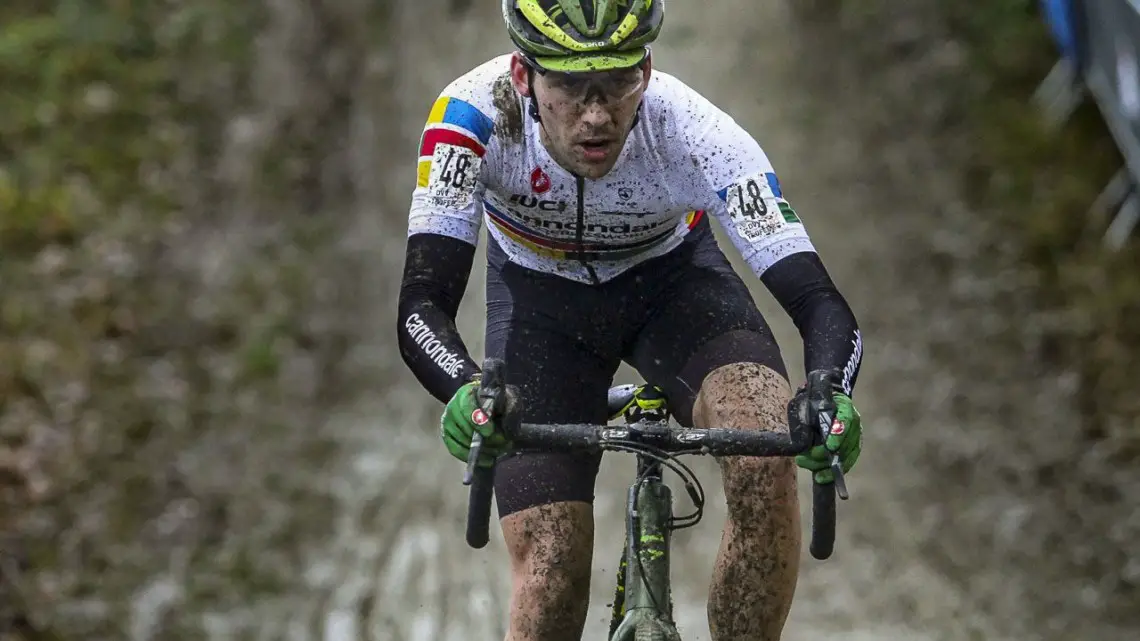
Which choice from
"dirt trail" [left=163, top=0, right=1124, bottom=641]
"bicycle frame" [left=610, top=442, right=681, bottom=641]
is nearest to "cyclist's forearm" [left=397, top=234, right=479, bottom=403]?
"bicycle frame" [left=610, top=442, right=681, bottom=641]

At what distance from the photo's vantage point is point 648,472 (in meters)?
4.56

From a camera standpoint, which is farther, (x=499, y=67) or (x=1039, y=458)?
(x=1039, y=458)

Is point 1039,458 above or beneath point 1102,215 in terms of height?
beneath

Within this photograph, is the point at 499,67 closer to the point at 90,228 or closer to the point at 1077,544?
the point at 1077,544

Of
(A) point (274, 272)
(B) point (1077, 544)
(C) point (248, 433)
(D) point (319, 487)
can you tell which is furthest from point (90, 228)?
(B) point (1077, 544)

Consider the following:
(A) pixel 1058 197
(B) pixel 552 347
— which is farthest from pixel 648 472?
(A) pixel 1058 197

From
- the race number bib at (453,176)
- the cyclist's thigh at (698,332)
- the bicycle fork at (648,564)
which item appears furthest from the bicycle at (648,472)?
the race number bib at (453,176)

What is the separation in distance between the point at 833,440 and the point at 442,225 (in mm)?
1696

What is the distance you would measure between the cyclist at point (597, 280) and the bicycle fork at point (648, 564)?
315mm

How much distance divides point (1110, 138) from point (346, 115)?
7.03 metres

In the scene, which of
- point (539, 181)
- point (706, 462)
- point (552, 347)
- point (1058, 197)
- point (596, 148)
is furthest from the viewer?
point (1058, 197)

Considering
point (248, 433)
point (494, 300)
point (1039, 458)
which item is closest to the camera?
point (494, 300)

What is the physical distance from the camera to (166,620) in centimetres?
905

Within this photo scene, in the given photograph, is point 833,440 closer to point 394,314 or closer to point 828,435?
point 828,435
